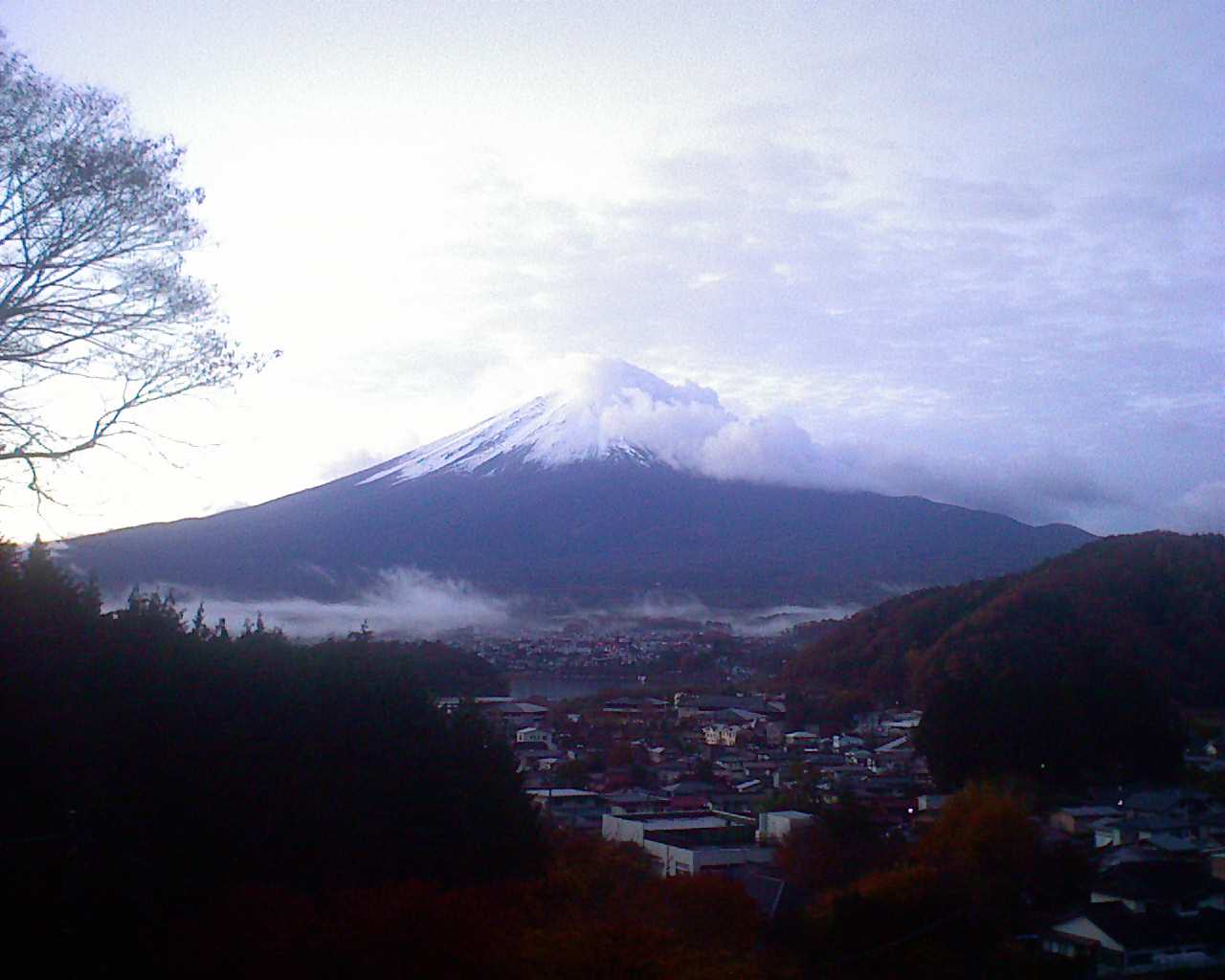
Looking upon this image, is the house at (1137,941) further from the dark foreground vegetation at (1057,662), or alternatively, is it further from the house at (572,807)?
the dark foreground vegetation at (1057,662)

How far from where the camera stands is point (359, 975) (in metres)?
5.14

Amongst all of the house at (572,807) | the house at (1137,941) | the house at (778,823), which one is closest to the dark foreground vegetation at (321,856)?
the house at (1137,941)

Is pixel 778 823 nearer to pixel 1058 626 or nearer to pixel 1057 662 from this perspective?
pixel 1057 662

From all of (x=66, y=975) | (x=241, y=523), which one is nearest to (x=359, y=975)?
(x=66, y=975)

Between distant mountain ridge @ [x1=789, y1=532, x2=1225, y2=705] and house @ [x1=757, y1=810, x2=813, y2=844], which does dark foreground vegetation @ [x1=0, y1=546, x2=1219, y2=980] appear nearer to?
house @ [x1=757, y1=810, x2=813, y2=844]

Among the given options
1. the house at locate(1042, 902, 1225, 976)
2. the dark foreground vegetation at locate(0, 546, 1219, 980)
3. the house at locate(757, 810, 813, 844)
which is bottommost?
the house at locate(1042, 902, 1225, 976)

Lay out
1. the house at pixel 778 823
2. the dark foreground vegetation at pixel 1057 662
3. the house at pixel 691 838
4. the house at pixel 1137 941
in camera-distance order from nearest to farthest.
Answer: the house at pixel 1137 941, the house at pixel 691 838, the house at pixel 778 823, the dark foreground vegetation at pixel 1057 662

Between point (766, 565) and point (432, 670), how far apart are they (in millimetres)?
25296

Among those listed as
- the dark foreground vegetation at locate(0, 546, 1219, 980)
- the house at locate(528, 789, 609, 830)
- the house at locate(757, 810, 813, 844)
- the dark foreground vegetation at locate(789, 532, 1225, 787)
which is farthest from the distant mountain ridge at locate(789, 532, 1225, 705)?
the dark foreground vegetation at locate(0, 546, 1219, 980)

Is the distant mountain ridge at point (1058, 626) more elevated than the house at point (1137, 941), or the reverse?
the distant mountain ridge at point (1058, 626)

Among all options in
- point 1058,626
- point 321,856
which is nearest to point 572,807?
point 321,856

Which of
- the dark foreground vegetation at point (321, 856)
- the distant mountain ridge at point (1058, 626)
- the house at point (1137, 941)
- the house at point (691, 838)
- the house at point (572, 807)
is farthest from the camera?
the distant mountain ridge at point (1058, 626)

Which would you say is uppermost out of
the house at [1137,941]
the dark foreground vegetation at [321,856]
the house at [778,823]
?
the dark foreground vegetation at [321,856]

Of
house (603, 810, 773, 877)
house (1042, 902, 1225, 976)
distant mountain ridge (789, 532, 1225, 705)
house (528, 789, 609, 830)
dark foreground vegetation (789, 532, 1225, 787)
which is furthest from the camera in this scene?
distant mountain ridge (789, 532, 1225, 705)
